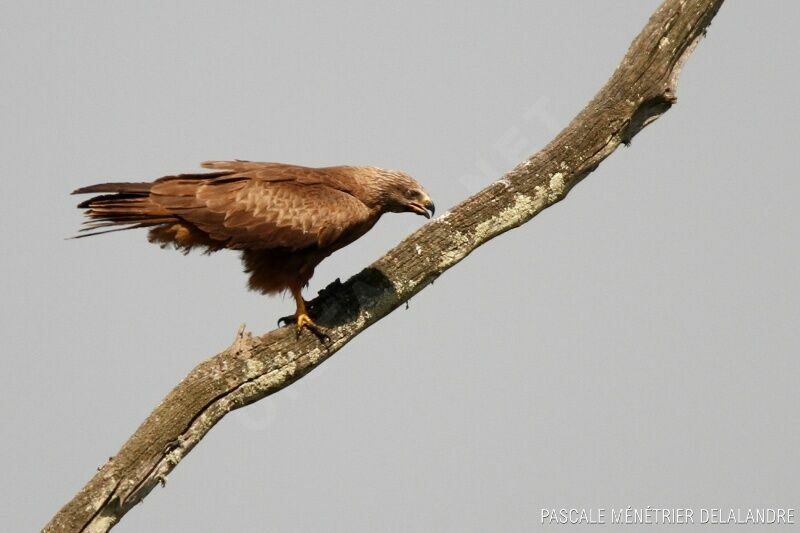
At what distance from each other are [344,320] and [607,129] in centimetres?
244

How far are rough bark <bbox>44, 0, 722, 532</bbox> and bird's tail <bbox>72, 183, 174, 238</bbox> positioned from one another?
1.13 metres

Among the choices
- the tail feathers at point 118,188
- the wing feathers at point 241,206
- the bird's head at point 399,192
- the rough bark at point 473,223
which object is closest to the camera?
the rough bark at point 473,223

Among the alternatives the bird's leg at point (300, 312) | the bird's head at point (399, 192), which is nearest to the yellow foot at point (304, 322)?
the bird's leg at point (300, 312)

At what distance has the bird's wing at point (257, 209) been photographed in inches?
286

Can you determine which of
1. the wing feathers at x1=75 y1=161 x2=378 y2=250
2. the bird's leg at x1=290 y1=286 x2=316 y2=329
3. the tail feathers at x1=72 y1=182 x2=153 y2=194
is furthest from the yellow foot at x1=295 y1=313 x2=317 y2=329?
the tail feathers at x1=72 y1=182 x2=153 y2=194

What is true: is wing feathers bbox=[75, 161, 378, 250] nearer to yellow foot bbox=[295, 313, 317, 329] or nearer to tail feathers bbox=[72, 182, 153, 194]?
tail feathers bbox=[72, 182, 153, 194]

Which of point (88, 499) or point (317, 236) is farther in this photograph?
point (317, 236)

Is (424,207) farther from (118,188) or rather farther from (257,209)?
(118,188)

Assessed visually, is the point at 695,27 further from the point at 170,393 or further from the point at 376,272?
the point at 170,393

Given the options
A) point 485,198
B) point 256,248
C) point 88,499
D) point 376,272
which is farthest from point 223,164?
point 88,499

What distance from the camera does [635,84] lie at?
732 centimetres

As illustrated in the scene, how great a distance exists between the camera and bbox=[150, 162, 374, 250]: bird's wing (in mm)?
7258

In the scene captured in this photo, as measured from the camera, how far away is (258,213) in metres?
7.34

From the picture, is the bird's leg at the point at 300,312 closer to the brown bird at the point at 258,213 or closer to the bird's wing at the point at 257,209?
the brown bird at the point at 258,213
